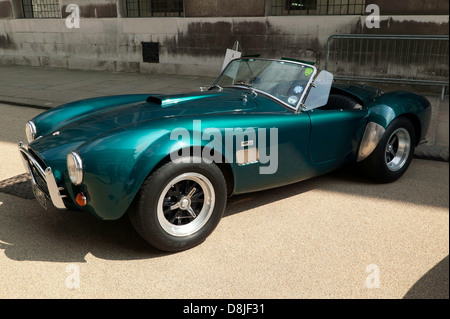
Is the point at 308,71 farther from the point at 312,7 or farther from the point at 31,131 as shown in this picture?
the point at 312,7

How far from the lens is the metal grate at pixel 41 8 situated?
47.7 feet

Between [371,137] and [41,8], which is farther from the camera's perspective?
[41,8]

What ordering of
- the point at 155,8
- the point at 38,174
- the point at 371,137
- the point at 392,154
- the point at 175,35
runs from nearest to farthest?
the point at 38,174 < the point at 371,137 < the point at 392,154 < the point at 175,35 < the point at 155,8

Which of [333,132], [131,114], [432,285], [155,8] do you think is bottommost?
[432,285]

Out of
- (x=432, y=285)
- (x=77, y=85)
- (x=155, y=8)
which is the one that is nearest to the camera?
(x=432, y=285)

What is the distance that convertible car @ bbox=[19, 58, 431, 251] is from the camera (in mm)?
2854

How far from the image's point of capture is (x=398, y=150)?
4.60 m

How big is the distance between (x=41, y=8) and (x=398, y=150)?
14126 mm

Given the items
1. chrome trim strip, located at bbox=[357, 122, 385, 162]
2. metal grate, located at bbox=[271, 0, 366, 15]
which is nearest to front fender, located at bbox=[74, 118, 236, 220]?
chrome trim strip, located at bbox=[357, 122, 385, 162]

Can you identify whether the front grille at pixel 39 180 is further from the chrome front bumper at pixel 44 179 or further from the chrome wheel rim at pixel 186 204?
the chrome wheel rim at pixel 186 204

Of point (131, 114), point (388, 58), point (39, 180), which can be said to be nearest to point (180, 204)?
point (131, 114)

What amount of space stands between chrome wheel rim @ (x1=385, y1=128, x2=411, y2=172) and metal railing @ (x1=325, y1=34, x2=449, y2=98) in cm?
444

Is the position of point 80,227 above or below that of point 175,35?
below
